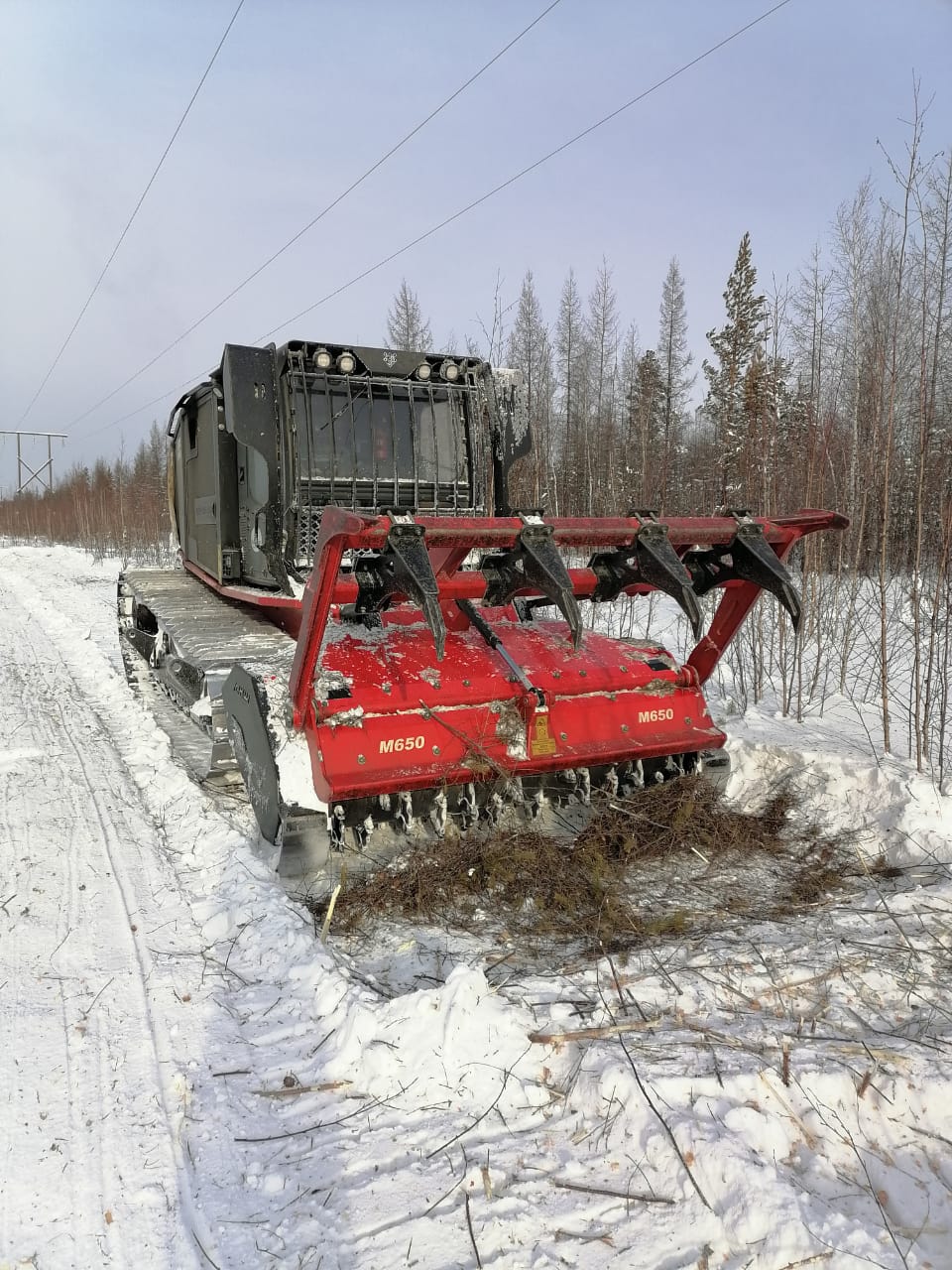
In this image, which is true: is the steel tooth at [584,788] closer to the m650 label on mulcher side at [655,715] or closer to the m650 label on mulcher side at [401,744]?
the m650 label on mulcher side at [655,715]

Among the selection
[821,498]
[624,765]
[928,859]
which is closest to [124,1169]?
[624,765]

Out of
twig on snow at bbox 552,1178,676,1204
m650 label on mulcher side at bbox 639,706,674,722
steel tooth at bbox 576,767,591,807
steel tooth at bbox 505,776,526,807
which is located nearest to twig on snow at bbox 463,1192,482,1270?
twig on snow at bbox 552,1178,676,1204

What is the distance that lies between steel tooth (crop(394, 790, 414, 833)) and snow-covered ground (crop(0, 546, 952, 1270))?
64 cm

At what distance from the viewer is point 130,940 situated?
3.12m

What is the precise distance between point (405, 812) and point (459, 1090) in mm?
1559

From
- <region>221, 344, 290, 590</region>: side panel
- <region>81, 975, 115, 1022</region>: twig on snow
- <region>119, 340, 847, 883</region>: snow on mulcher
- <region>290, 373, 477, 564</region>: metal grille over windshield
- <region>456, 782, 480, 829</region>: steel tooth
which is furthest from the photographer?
<region>290, 373, 477, 564</region>: metal grille over windshield

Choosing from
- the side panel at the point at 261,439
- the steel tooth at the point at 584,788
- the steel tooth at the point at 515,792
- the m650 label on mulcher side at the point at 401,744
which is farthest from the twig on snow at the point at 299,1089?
the side panel at the point at 261,439

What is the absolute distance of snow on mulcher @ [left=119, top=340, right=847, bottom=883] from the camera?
333cm

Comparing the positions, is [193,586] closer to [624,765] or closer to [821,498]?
[624,765]

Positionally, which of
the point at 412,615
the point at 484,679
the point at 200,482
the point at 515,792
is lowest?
the point at 515,792

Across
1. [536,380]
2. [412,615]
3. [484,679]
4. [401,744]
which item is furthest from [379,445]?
[536,380]

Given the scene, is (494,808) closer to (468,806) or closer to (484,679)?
(468,806)

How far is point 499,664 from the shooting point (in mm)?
4125

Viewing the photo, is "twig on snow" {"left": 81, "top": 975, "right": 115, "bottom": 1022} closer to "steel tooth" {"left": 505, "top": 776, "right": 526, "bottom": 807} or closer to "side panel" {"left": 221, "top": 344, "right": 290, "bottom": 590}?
"steel tooth" {"left": 505, "top": 776, "right": 526, "bottom": 807}
